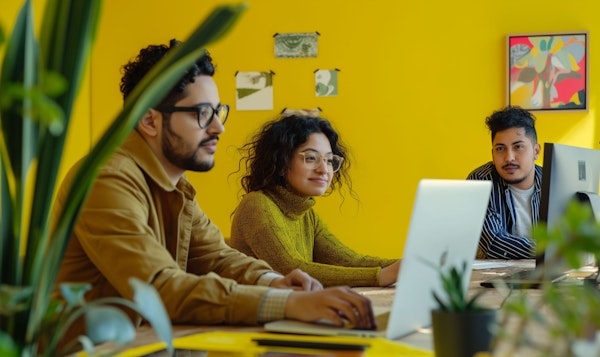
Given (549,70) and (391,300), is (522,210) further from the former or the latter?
(391,300)

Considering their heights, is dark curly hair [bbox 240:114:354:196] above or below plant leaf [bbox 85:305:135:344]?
above

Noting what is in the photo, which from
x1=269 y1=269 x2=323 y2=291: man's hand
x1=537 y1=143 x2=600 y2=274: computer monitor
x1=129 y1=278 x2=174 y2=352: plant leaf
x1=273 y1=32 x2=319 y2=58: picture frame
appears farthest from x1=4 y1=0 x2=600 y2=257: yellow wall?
x1=129 y1=278 x2=174 y2=352: plant leaf

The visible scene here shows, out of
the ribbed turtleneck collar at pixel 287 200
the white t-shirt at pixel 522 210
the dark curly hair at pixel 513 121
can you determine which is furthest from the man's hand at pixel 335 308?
the dark curly hair at pixel 513 121

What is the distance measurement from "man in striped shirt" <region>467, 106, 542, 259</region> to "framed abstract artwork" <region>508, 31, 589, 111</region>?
66cm

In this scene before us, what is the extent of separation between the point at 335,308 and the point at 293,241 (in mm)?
1380

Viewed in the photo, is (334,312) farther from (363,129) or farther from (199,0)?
(199,0)

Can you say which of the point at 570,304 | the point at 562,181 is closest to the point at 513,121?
the point at 562,181

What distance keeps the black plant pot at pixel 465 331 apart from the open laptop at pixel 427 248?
0.53 feet

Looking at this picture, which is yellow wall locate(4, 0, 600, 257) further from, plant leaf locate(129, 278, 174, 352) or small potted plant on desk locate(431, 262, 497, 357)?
plant leaf locate(129, 278, 174, 352)

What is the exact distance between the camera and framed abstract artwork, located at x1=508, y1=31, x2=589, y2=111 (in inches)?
187

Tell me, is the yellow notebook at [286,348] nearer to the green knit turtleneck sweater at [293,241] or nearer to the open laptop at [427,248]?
the open laptop at [427,248]

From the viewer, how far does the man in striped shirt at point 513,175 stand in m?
3.76

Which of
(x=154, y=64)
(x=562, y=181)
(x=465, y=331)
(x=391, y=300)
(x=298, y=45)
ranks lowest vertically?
(x=391, y=300)

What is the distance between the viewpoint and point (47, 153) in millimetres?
920
